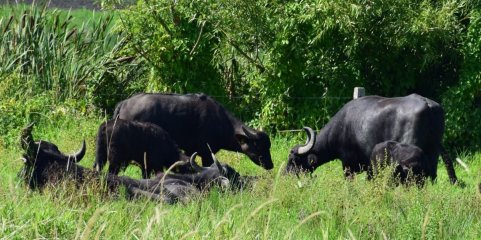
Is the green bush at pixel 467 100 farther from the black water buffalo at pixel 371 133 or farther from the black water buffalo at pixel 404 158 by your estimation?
the black water buffalo at pixel 404 158

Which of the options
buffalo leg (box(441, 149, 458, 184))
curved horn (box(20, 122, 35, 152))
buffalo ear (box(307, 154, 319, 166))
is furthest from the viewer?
buffalo ear (box(307, 154, 319, 166))

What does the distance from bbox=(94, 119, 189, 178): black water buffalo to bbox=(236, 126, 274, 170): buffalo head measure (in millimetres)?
1883

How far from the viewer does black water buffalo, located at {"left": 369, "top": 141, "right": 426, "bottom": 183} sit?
37.4 feet

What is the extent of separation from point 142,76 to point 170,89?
1.30 metres

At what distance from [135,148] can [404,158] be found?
10.6 feet

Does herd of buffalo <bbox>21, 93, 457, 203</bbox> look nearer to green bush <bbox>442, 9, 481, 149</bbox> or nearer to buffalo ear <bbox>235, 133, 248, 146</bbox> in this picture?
buffalo ear <bbox>235, 133, 248, 146</bbox>

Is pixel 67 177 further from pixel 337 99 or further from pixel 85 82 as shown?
pixel 85 82

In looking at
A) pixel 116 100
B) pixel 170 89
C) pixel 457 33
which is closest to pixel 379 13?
pixel 457 33

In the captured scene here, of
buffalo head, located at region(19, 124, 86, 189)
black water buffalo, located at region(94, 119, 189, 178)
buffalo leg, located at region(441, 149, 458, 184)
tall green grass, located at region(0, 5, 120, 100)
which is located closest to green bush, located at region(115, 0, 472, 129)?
tall green grass, located at region(0, 5, 120, 100)

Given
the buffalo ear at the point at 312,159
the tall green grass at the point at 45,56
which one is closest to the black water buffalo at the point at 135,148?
the buffalo ear at the point at 312,159

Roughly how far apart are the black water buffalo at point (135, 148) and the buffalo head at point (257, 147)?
188 cm

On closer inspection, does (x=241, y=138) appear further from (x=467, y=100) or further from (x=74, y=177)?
(x=74, y=177)

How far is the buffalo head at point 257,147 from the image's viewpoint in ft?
46.7

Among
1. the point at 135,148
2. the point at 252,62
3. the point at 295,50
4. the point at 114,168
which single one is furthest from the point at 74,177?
the point at 252,62
